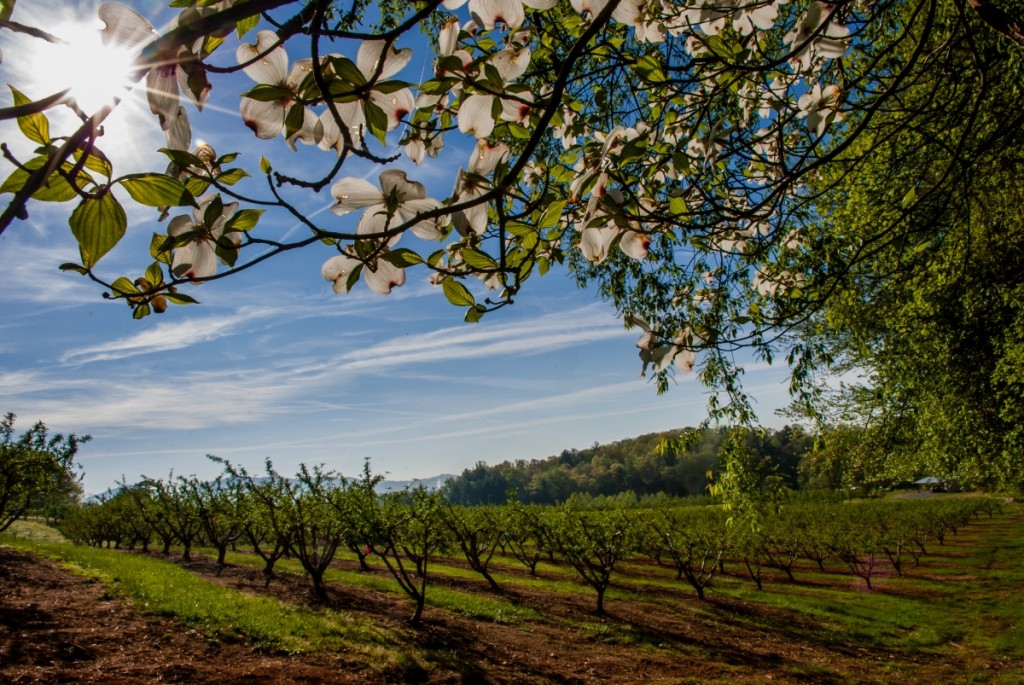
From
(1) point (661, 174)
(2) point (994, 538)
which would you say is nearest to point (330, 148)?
(1) point (661, 174)

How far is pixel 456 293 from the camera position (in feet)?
2.52

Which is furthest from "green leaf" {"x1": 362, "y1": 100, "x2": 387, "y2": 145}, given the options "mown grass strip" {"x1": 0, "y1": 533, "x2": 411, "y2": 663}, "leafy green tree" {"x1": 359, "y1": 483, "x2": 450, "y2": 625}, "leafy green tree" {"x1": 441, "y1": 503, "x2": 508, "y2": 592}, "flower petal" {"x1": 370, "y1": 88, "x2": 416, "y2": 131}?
"leafy green tree" {"x1": 441, "y1": 503, "x2": 508, "y2": 592}

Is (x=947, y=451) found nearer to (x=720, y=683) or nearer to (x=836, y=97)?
(x=720, y=683)

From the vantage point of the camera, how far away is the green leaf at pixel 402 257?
639 millimetres

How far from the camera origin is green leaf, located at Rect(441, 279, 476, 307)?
762 mm

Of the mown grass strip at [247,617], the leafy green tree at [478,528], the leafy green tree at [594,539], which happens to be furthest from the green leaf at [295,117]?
the leafy green tree at [478,528]

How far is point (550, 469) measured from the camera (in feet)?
252

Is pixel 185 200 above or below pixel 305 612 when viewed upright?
above

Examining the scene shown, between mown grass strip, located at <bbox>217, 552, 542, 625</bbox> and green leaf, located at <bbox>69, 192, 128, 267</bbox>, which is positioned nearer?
green leaf, located at <bbox>69, 192, 128, 267</bbox>

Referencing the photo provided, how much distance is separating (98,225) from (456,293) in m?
0.44

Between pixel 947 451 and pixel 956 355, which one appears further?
pixel 947 451

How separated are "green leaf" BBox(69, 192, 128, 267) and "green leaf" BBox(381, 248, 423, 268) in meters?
0.28

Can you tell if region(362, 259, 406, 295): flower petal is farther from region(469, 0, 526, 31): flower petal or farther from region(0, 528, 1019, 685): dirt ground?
A: region(0, 528, 1019, 685): dirt ground

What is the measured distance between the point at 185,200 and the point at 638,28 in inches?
42.5
